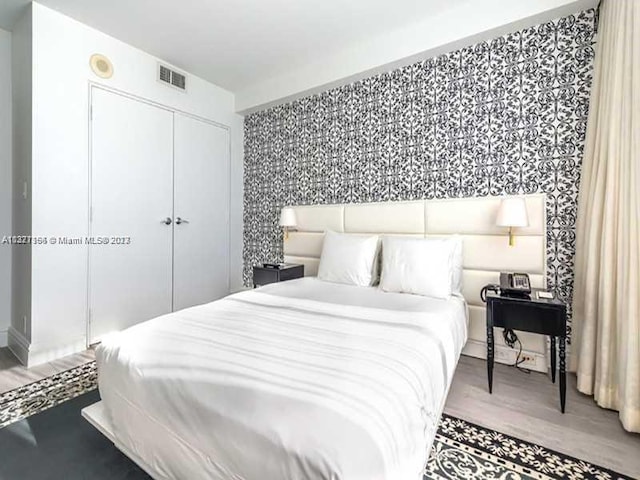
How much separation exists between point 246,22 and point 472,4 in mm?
1854

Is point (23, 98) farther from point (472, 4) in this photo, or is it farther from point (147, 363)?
point (472, 4)

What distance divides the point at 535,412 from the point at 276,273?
2.26m

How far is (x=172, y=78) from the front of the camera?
3.36 metres

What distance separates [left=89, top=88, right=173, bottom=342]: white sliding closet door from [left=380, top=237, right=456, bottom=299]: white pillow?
244 cm

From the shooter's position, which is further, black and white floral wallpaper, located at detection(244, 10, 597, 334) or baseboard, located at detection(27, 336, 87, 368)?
baseboard, located at detection(27, 336, 87, 368)

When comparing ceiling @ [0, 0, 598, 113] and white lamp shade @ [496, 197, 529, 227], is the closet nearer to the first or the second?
ceiling @ [0, 0, 598, 113]

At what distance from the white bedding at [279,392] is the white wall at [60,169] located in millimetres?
1650

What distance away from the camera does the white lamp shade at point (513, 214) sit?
82.4 inches

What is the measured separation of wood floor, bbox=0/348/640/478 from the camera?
1.47 metres

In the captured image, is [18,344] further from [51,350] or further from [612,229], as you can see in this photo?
[612,229]

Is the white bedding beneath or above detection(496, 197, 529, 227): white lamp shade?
beneath

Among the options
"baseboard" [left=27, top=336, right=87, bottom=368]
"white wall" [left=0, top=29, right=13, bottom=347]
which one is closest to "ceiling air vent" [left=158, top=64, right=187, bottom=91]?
"white wall" [left=0, top=29, right=13, bottom=347]

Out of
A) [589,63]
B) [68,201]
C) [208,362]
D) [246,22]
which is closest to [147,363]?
[208,362]

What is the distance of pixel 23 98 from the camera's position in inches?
100
